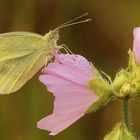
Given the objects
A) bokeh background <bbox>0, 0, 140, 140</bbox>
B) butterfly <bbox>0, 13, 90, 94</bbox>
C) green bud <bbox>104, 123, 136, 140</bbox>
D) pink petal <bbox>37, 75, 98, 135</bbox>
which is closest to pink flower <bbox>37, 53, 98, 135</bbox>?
pink petal <bbox>37, 75, 98, 135</bbox>

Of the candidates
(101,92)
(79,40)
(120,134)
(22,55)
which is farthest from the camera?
(79,40)

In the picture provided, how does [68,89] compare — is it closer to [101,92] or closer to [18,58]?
[101,92]

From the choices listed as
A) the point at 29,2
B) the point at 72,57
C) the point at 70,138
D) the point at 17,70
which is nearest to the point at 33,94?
the point at 70,138

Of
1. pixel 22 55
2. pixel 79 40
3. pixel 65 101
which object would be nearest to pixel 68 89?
pixel 65 101

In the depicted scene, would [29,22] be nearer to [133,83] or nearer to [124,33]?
[124,33]

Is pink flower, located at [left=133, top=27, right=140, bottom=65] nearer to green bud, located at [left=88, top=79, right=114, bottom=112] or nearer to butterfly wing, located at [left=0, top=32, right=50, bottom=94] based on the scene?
green bud, located at [left=88, top=79, right=114, bottom=112]

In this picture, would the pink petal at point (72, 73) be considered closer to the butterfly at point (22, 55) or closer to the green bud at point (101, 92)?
the green bud at point (101, 92)
